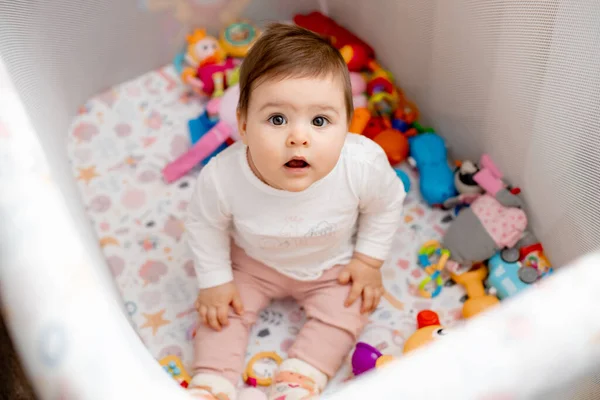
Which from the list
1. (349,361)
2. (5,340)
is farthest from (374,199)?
(5,340)

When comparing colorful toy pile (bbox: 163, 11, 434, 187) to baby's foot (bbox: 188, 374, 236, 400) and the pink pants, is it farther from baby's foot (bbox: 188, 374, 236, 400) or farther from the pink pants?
baby's foot (bbox: 188, 374, 236, 400)

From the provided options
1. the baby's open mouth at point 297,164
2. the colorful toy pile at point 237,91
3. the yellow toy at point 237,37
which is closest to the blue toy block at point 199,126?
the colorful toy pile at point 237,91

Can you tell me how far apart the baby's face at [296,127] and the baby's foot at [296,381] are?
0.88 ft

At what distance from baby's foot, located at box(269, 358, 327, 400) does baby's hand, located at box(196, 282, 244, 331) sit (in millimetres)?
107

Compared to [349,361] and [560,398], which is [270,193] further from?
[560,398]

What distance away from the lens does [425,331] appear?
939 millimetres

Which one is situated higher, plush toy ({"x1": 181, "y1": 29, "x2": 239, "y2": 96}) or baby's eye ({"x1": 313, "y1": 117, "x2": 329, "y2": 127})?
baby's eye ({"x1": 313, "y1": 117, "x2": 329, "y2": 127})

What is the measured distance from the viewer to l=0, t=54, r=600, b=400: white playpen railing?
1.60 ft

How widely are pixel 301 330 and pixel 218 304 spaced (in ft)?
0.42

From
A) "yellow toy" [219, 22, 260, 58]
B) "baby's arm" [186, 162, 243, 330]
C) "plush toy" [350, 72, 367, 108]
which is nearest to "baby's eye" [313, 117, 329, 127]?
"baby's arm" [186, 162, 243, 330]

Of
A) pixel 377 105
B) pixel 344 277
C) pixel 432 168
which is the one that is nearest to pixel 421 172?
pixel 432 168

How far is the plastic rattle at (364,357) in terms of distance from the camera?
0.92m

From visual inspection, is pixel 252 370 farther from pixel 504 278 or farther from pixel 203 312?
pixel 504 278

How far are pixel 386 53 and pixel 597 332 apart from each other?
87 cm
